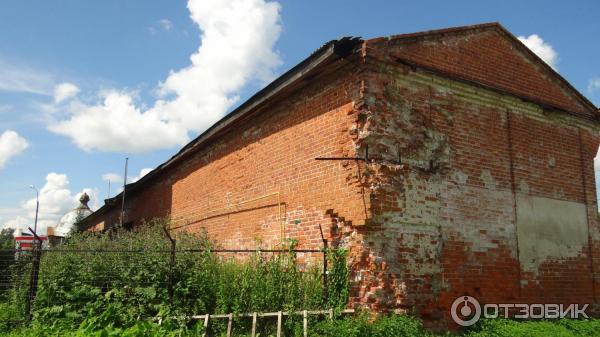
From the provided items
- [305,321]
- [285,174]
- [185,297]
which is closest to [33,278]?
[185,297]

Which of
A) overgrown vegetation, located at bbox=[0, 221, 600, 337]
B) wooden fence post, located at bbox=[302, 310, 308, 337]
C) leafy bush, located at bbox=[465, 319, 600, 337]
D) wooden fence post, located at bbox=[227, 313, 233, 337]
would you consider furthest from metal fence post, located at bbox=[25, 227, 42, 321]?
leafy bush, located at bbox=[465, 319, 600, 337]

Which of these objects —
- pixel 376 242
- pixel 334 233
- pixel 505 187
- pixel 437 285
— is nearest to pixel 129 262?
pixel 334 233

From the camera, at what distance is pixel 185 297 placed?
7.47 metres

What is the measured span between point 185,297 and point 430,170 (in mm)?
4516

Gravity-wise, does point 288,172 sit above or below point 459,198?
above

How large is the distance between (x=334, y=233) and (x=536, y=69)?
622 cm

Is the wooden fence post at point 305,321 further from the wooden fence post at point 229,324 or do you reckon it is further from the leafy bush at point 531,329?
the leafy bush at point 531,329

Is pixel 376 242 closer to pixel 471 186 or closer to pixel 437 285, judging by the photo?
pixel 437 285

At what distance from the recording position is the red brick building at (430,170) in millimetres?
7480

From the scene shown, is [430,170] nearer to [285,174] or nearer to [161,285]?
A: [285,174]

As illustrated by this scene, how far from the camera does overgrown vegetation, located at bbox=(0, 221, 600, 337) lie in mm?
6777

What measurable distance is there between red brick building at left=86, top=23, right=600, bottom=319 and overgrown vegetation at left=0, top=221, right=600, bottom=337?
542 mm

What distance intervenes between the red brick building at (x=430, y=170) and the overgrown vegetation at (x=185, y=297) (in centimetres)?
54

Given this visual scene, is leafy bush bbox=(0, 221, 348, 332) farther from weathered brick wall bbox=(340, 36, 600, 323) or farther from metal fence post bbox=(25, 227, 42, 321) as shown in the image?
weathered brick wall bbox=(340, 36, 600, 323)
